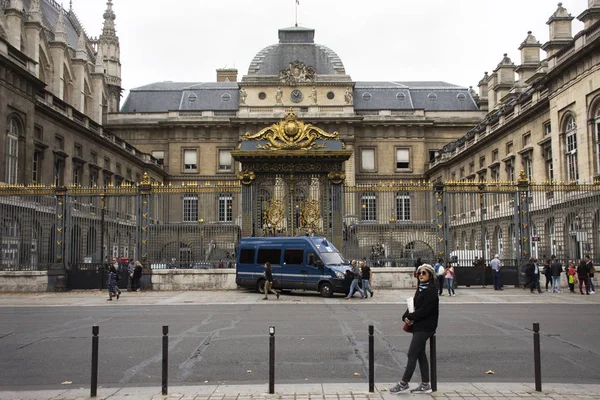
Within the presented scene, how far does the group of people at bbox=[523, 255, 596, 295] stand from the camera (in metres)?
22.5

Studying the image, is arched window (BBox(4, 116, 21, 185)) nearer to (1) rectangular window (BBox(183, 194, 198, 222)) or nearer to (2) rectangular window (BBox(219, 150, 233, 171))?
(1) rectangular window (BBox(183, 194, 198, 222))

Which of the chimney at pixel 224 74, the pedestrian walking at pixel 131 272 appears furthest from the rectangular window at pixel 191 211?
the chimney at pixel 224 74

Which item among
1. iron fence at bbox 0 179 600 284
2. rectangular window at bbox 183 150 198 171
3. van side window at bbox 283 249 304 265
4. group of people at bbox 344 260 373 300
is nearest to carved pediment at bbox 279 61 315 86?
rectangular window at bbox 183 150 198 171

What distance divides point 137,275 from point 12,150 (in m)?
12.8

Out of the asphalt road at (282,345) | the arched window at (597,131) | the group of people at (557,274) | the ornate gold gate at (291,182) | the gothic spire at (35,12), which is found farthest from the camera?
the gothic spire at (35,12)

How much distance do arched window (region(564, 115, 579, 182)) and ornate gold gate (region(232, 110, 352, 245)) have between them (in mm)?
13365

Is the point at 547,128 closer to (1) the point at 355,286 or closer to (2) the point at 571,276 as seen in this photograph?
(2) the point at 571,276

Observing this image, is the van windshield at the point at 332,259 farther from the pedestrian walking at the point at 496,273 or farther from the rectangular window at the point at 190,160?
the rectangular window at the point at 190,160

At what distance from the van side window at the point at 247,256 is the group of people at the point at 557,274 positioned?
10.2 m

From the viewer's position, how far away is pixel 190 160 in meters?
63.7

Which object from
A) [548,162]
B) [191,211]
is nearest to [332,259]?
[191,211]

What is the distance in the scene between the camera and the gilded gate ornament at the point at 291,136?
2500cm

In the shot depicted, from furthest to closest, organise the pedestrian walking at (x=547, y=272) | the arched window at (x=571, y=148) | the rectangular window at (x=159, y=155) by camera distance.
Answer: the rectangular window at (x=159, y=155), the arched window at (x=571, y=148), the pedestrian walking at (x=547, y=272)

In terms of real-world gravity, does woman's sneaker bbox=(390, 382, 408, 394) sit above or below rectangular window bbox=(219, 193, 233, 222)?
below
